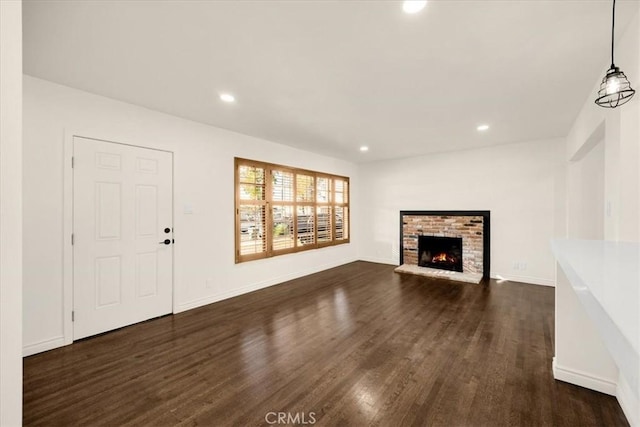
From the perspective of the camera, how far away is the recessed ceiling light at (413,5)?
1670mm

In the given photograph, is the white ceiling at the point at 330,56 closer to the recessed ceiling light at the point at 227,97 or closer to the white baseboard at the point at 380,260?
the recessed ceiling light at the point at 227,97

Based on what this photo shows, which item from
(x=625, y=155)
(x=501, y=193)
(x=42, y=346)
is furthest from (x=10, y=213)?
(x=501, y=193)

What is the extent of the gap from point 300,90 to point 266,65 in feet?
1.81

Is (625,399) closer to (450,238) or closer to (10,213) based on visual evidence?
(10,213)

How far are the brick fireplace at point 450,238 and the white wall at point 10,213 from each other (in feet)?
18.2

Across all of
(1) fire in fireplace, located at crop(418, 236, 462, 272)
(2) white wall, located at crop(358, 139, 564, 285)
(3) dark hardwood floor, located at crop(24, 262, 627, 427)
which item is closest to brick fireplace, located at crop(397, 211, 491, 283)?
(1) fire in fireplace, located at crop(418, 236, 462, 272)

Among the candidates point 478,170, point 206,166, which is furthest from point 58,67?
point 478,170

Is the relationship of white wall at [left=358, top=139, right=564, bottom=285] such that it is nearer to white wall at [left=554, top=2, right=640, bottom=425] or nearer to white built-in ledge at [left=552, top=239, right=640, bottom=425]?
white wall at [left=554, top=2, right=640, bottom=425]

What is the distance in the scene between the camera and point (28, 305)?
2.58 meters

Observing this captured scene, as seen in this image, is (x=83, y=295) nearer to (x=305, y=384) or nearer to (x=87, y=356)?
(x=87, y=356)

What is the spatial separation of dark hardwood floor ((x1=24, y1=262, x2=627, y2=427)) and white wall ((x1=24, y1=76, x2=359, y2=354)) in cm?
46

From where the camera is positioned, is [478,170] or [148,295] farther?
[478,170]

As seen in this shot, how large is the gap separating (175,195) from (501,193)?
18.4ft

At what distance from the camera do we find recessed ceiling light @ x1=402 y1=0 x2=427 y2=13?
65.7 inches
